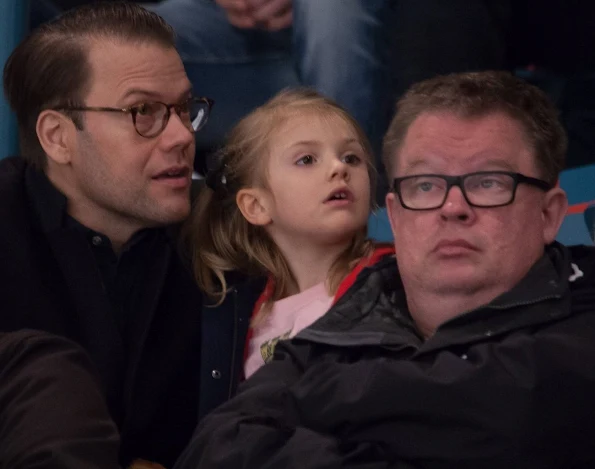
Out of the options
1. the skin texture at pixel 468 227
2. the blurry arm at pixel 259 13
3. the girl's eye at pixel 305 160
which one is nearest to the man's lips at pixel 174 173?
the girl's eye at pixel 305 160

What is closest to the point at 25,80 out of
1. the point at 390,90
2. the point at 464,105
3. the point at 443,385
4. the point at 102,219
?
the point at 102,219

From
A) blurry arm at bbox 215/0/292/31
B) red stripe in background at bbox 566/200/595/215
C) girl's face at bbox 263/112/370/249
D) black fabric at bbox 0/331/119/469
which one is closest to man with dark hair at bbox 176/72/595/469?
black fabric at bbox 0/331/119/469

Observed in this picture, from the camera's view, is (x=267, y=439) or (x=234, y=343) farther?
(x=234, y=343)

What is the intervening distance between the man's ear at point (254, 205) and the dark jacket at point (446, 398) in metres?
0.67

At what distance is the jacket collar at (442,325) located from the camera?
160 centimetres

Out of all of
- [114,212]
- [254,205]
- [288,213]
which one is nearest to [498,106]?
[288,213]

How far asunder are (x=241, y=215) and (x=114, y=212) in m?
0.29

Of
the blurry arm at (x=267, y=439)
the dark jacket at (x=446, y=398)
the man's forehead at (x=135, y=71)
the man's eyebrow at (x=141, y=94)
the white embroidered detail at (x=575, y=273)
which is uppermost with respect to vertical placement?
the man's forehead at (x=135, y=71)

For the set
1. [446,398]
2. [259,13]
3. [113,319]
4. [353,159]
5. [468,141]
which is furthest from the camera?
[259,13]

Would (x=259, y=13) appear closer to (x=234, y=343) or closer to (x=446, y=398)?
(x=234, y=343)

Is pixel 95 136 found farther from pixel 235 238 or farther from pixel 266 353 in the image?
pixel 266 353

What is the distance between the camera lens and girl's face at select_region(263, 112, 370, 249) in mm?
2223

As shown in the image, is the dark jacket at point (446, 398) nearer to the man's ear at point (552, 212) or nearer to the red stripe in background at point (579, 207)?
the man's ear at point (552, 212)

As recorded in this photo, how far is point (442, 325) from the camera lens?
1.64 m
